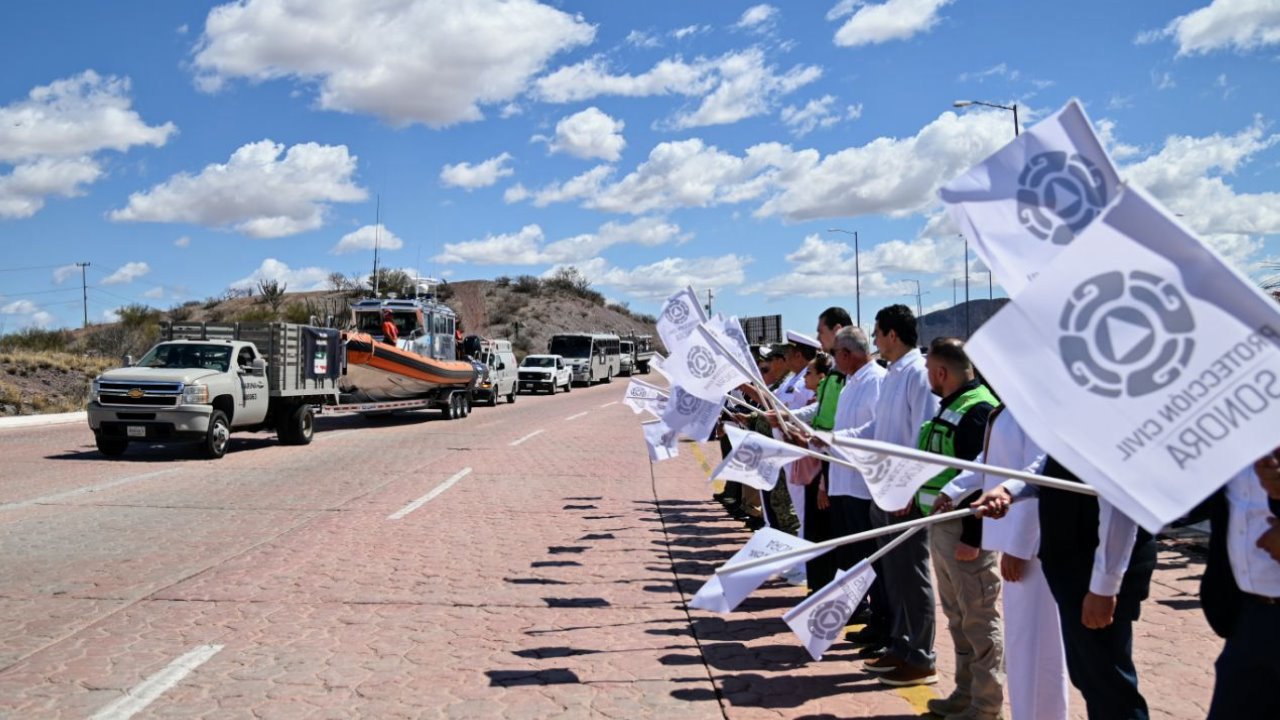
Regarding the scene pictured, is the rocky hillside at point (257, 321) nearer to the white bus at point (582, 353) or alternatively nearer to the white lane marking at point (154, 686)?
the white bus at point (582, 353)

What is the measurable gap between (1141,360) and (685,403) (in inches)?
212

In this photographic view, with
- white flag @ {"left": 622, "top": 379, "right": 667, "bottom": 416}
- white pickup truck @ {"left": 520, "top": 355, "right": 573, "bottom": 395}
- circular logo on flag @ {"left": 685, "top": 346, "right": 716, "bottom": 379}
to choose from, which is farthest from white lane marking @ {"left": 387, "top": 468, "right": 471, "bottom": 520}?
white pickup truck @ {"left": 520, "top": 355, "right": 573, "bottom": 395}

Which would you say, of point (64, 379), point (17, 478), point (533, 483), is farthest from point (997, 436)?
point (64, 379)

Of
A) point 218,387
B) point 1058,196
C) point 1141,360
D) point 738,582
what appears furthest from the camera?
point 218,387

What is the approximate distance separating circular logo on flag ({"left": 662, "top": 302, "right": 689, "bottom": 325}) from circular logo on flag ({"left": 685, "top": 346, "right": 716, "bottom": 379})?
2.85 feet

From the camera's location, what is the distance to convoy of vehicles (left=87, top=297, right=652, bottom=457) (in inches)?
582

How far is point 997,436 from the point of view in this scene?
415 cm

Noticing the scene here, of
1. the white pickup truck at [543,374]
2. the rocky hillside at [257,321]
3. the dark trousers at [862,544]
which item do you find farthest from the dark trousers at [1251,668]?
the white pickup truck at [543,374]

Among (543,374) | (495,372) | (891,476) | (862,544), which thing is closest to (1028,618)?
(891,476)

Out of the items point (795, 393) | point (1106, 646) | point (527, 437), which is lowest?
point (527, 437)

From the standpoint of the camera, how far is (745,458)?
204 inches

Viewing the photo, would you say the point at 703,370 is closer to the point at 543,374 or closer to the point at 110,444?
the point at 110,444

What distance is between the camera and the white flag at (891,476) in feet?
12.6

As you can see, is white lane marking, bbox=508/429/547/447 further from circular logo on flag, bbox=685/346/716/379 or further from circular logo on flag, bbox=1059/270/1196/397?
circular logo on flag, bbox=1059/270/1196/397
